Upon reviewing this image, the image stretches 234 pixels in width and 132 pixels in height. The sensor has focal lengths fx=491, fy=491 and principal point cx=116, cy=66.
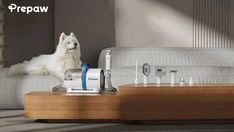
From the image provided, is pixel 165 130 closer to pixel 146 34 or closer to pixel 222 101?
pixel 222 101

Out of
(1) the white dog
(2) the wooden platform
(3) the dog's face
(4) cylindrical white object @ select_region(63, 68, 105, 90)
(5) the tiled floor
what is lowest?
(5) the tiled floor

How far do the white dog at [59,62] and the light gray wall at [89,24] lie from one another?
1.34 meters

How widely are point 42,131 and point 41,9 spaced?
3530mm

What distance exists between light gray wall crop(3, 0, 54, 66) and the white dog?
1341 millimetres

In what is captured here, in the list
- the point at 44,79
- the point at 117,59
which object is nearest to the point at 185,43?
the point at 117,59

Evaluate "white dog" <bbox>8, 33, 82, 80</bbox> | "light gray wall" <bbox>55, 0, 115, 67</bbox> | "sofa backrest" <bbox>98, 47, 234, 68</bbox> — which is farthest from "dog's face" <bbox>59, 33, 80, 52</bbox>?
"light gray wall" <bbox>55, 0, 115, 67</bbox>

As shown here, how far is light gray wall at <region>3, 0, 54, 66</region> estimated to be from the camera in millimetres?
6695

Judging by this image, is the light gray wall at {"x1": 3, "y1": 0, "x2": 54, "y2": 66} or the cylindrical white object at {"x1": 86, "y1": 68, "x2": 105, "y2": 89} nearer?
the cylindrical white object at {"x1": 86, "y1": 68, "x2": 105, "y2": 89}

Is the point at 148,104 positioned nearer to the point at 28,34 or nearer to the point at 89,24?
the point at 89,24

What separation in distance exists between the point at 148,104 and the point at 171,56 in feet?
8.54

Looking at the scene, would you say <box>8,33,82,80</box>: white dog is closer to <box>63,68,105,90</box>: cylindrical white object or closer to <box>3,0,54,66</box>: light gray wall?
<box>63,68,105,90</box>: cylindrical white object

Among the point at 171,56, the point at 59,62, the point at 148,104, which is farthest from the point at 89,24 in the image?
the point at 148,104

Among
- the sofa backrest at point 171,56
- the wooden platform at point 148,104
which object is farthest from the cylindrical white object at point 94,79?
the sofa backrest at point 171,56

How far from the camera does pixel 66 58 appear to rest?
5.16 metres
